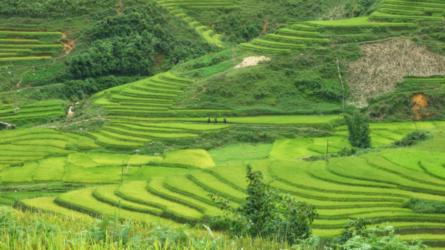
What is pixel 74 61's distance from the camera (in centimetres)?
4497

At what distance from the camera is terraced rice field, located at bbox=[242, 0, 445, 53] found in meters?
38.9

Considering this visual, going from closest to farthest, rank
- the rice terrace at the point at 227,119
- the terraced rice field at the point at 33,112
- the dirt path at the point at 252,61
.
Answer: the rice terrace at the point at 227,119, the terraced rice field at the point at 33,112, the dirt path at the point at 252,61

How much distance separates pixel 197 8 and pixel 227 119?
20936 mm

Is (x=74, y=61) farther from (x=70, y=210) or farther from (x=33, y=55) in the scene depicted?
(x=70, y=210)

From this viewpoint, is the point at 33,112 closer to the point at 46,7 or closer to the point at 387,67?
the point at 46,7

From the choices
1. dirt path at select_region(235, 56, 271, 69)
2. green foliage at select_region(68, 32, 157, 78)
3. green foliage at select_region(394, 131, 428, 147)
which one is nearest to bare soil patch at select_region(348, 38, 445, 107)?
dirt path at select_region(235, 56, 271, 69)

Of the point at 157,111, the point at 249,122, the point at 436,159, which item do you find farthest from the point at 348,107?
the point at 436,159

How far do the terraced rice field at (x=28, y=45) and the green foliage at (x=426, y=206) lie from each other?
33008 millimetres

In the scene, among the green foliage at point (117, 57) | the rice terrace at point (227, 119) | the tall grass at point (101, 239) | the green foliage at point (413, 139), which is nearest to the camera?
the tall grass at point (101, 239)

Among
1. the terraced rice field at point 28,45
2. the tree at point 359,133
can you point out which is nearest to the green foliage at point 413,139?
the tree at point 359,133

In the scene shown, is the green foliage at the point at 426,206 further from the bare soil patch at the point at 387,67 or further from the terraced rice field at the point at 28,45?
the terraced rice field at the point at 28,45

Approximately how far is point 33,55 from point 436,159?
31399mm

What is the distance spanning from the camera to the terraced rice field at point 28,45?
45.8 metres

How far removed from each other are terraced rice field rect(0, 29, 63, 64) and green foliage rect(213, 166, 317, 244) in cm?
3449
